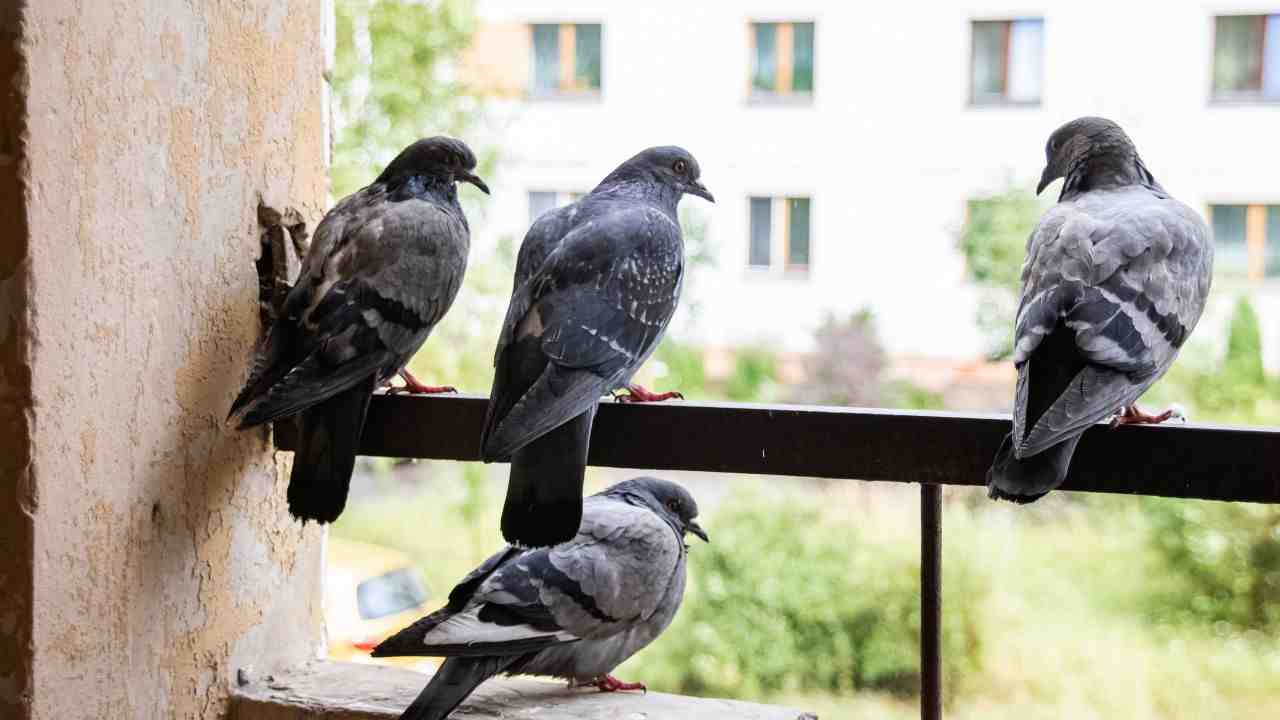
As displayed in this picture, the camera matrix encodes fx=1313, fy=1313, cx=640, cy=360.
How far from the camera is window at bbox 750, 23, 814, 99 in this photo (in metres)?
7.63

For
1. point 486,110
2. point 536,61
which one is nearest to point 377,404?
point 486,110

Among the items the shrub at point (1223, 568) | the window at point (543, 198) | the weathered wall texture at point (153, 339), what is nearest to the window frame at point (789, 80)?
the window at point (543, 198)

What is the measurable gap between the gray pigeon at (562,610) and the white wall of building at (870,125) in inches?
206

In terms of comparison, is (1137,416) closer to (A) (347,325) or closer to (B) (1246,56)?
(A) (347,325)

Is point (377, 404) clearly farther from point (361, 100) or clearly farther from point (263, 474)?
point (361, 100)

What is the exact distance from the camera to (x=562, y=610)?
1.83 metres

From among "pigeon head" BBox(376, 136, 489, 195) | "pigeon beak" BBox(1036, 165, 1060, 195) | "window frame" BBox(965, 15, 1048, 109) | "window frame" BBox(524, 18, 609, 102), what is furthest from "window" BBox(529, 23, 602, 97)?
"pigeon beak" BBox(1036, 165, 1060, 195)

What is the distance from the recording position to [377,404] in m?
1.85

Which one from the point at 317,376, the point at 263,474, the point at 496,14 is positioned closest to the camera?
the point at 317,376

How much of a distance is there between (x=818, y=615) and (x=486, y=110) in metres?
2.98

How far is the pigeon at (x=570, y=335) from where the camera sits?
165 cm

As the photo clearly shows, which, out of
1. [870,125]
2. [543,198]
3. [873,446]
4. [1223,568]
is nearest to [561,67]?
[543,198]

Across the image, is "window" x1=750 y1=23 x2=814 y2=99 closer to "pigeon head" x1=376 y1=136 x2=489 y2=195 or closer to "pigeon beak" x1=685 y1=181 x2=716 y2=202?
"pigeon beak" x1=685 y1=181 x2=716 y2=202

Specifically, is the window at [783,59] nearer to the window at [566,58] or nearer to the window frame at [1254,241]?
the window at [566,58]
